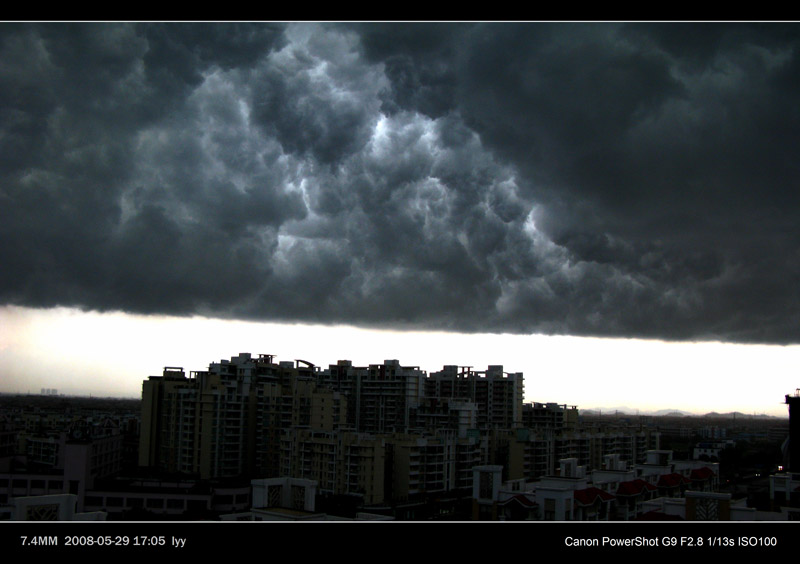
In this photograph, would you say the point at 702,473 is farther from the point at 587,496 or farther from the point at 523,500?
the point at 523,500

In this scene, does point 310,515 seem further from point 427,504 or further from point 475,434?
point 475,434

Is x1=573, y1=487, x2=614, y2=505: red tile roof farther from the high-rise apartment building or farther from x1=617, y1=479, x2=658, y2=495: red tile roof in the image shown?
the high-rise apartment building

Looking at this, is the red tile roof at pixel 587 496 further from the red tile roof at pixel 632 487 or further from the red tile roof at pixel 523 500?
the red tile roof at pixel 632 487

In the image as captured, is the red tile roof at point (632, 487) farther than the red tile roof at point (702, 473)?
No

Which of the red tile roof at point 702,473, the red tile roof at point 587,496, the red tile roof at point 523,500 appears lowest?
the red tile roof at point 702,473

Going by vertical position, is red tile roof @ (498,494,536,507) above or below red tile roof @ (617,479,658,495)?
above
